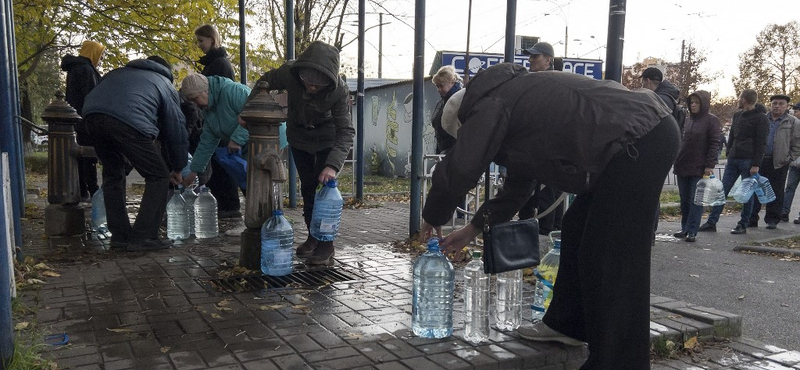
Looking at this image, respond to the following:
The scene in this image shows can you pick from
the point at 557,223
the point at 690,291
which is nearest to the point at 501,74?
the point at 690,291

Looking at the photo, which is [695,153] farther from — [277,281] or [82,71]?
[82,71]

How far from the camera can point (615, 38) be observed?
3.73 metres

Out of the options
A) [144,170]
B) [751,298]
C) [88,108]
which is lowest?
[751,298]

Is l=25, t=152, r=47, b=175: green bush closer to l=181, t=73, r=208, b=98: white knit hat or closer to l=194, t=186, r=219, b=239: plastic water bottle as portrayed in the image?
l=194, t=186, r=219, b=239: plastic water bottle

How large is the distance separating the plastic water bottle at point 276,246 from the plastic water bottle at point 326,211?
276 millimetres

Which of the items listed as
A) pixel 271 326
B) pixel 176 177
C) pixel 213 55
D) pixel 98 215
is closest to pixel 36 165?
pixel 98 215

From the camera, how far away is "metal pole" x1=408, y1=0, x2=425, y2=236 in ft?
21.2

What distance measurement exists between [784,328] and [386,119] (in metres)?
16.2

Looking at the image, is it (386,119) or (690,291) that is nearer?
(690,291)

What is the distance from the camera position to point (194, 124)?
750 centimetres

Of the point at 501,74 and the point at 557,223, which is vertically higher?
the point at 501,74

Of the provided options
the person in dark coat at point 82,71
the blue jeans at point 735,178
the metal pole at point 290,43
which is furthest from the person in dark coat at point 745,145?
the person in dark coat at point 82,71

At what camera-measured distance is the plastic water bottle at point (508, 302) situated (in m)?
3.76

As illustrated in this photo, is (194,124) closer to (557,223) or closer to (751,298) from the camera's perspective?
(557,223)
